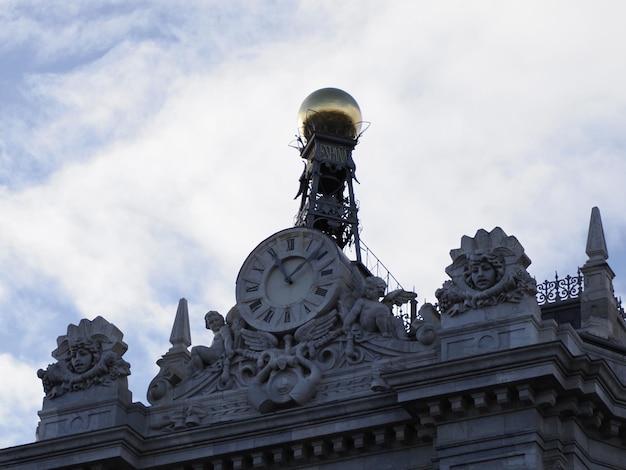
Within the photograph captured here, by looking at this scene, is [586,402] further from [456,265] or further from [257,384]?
[257,384]

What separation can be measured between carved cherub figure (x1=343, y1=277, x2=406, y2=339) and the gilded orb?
33.2 ft

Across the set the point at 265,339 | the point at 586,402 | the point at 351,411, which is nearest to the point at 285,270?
the point at 265,339

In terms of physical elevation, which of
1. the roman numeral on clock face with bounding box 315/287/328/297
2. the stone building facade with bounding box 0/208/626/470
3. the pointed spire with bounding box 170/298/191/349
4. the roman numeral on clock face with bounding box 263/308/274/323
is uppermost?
the pointed spire with bounding box 170/298/191/349

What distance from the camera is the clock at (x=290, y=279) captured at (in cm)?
4581

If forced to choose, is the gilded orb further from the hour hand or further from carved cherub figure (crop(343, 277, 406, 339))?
carved cherub figure (crop(343, 277, 406, 339))

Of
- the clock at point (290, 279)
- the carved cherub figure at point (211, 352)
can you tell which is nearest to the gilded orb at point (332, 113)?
the clock at point (290, 279)

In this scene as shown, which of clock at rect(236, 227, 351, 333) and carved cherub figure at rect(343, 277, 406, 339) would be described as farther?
clock at rect(236, 227, 351, 333)

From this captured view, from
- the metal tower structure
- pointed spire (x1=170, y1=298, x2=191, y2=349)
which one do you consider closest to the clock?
pointed spire (x1=170, y1=298, x2=191, y2=349)

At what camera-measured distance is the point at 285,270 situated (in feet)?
153

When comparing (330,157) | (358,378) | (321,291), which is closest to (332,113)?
(330,157)

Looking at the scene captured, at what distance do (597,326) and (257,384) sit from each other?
24.5 ft

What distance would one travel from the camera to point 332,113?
2160 inches

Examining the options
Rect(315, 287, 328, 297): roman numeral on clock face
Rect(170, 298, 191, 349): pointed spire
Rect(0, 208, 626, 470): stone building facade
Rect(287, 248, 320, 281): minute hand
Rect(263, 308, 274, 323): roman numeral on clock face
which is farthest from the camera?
Rect(170, 298, 191, 349): pointed spire

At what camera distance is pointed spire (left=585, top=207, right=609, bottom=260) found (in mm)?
46188
